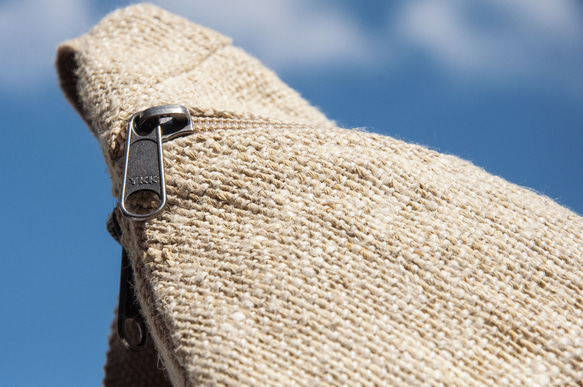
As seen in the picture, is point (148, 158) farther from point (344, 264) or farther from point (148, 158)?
point (344, 264)

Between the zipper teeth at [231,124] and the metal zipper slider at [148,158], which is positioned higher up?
the zipper teeth at [231,124]

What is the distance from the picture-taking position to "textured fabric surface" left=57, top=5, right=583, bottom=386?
1.36 feet

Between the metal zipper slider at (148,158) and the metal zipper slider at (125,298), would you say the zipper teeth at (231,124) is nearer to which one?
the metal zipper slider at (148,158)

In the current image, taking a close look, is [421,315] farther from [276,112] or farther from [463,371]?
[276,112]

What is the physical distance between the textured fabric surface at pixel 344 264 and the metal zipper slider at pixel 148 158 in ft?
0.04

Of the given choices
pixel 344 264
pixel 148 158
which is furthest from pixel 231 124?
pixel 344 264

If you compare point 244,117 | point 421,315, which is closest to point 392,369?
point 421,315

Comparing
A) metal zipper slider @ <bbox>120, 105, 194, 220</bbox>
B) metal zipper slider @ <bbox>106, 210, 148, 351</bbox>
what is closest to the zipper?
metal zipper slider @ <bbox>120, 105, 194, 220</bbox>

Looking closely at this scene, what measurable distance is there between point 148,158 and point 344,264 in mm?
218

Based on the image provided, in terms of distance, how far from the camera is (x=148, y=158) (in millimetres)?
509

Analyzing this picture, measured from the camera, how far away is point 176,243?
0.48 m

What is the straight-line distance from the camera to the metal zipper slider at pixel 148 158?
1.62 ft

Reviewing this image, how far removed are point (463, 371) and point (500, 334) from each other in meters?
0.05

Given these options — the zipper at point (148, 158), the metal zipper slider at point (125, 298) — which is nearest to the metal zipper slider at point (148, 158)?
the zipper at point (148, 158)
